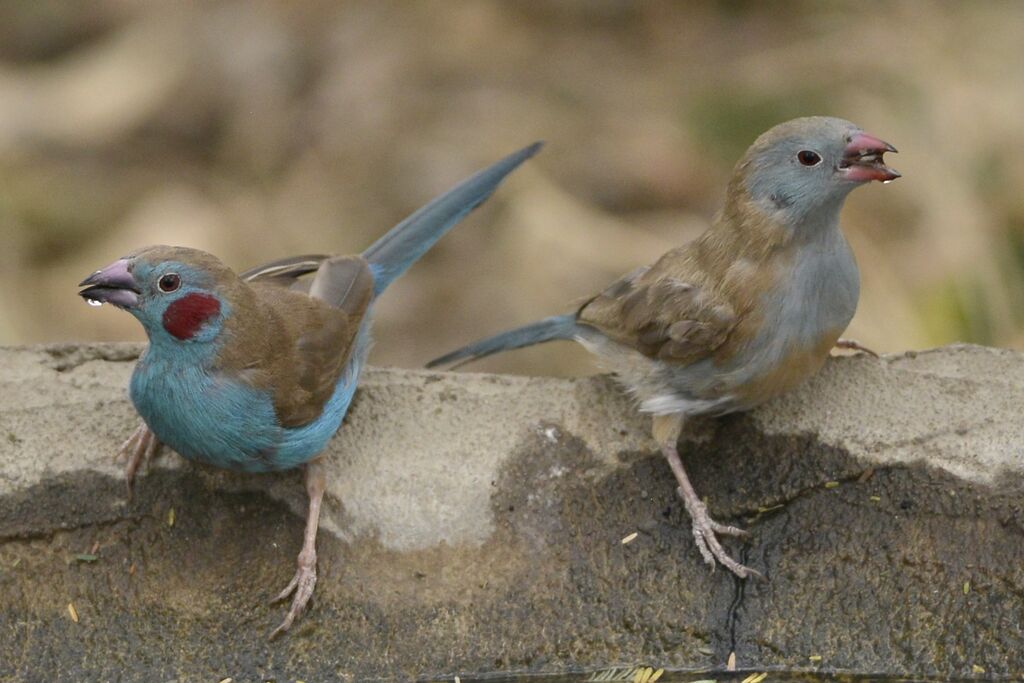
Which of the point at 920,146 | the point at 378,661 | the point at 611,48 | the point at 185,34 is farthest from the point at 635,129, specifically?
the point at 378,661

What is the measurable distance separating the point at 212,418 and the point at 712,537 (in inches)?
52.3

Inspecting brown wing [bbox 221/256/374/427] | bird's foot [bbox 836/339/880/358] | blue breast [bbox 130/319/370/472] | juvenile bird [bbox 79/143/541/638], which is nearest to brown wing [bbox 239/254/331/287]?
brown wing [bbox 221/256/374/427]

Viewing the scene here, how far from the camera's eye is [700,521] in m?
3.99

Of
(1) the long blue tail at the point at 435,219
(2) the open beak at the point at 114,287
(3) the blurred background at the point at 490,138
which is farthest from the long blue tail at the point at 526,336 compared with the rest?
(3) the blurred background at the point at 490,138

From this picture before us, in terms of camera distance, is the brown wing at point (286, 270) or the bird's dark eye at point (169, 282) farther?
the brown wing at point (286, 270)

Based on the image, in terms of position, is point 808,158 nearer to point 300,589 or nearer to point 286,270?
point 286,270

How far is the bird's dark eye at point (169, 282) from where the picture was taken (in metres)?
3.79

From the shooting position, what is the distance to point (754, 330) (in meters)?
4.09

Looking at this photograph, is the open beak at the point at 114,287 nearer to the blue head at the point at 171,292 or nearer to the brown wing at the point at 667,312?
the blue head at the point at 171,292

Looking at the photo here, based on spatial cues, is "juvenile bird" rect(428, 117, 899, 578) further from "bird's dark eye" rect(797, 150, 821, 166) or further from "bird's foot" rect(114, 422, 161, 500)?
"bird's foot" rect(114, 422, 161, 500)

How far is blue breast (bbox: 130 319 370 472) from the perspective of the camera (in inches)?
152

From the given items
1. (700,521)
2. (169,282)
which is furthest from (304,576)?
(700,521)

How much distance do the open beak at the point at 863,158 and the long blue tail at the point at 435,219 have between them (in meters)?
1.22

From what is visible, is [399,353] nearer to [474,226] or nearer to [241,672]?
[474,226]
